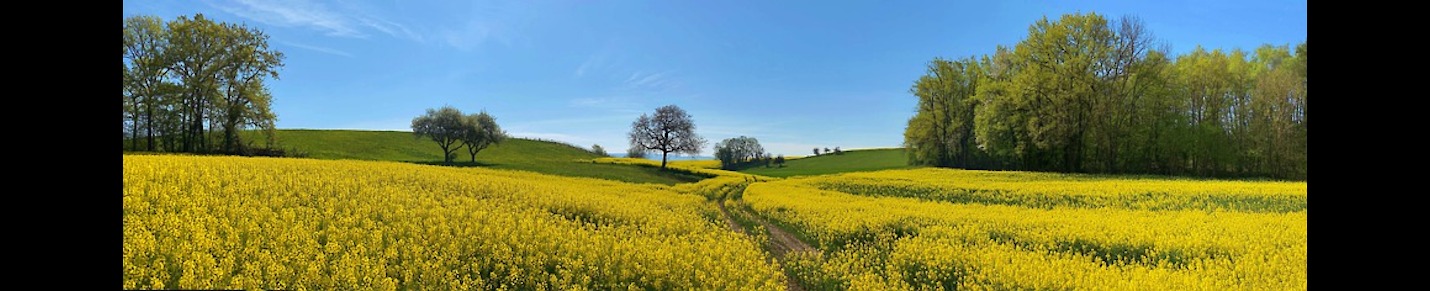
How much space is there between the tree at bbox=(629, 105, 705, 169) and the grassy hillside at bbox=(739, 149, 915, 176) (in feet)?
21.8

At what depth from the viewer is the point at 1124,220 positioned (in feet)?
29.7

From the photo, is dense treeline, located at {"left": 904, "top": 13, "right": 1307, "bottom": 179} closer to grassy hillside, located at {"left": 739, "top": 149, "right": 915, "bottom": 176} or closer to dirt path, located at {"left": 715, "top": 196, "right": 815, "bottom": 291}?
grassy hillside, located at {"left": 739, "top": 149, "right": 915, "bottom": 176}

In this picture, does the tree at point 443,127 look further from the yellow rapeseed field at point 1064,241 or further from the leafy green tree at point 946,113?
the leafy green tree at point 946,113

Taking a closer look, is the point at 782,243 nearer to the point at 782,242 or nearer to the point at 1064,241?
the point at 782,242

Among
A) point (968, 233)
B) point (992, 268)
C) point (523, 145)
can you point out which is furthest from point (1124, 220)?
point (523, 145)

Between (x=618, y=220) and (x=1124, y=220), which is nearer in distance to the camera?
(x=618, y=220)

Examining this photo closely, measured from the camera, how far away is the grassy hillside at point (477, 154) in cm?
1083

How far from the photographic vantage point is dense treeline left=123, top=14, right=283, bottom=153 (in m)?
6.91

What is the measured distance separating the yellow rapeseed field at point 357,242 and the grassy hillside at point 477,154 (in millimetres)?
3724
